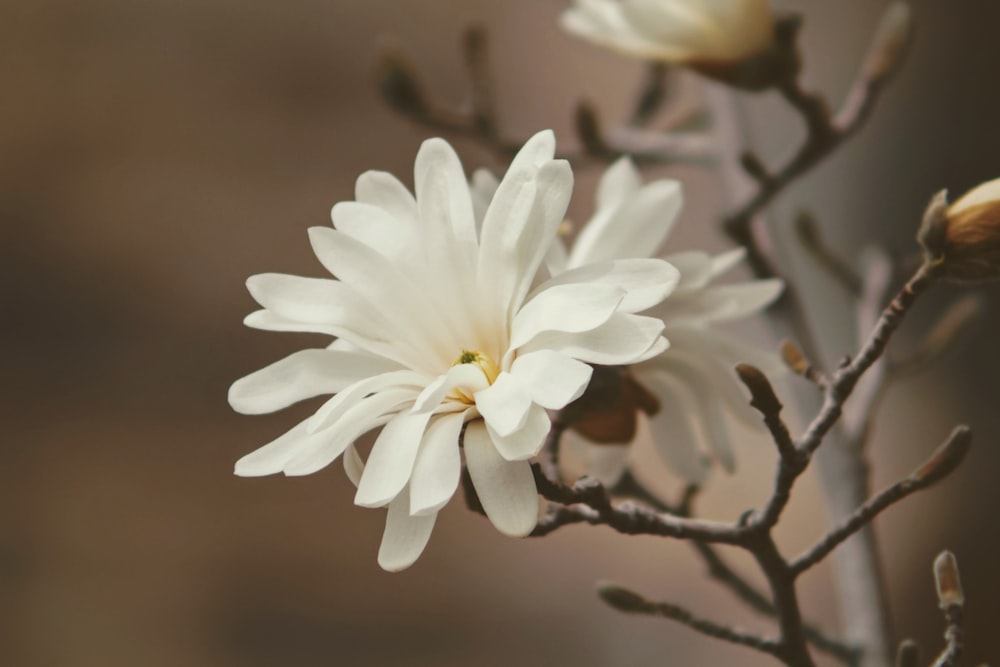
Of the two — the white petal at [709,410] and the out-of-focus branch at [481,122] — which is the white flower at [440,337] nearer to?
the white petal at [709,410]

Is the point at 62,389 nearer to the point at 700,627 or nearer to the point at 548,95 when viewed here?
the point at 548,95

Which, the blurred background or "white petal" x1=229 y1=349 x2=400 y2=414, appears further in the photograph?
the blurred background

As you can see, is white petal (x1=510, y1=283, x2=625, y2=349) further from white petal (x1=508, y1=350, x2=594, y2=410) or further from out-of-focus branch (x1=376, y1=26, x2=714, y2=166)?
out-of-focus branch (x1=376, y1=26, x2=714, y2=166)

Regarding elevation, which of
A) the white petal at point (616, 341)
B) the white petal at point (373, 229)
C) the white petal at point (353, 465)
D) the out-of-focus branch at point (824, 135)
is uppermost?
the out-of-focus branch at point (824, 135)

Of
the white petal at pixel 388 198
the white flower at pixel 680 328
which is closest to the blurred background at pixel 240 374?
the white flower at pixel 680 328

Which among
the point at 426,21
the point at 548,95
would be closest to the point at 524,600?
the point at 548,95

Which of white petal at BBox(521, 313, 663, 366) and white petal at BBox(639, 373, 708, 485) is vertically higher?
white petal at BBox(521, 313, 663, 366)

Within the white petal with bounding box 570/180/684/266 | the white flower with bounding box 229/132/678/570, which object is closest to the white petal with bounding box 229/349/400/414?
the white flower with bounding box 229/132/678/570
